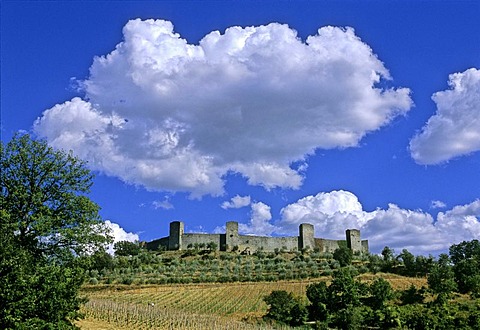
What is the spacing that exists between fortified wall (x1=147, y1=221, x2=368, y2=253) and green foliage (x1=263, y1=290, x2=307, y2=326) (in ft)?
157

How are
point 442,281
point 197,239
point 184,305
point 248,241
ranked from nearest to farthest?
1. point 184,305
2. point 442,281
3. point 197,239
4. point 248,241

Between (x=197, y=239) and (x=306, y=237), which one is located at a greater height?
(x=306, y=237)

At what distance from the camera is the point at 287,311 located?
3447 centimetres

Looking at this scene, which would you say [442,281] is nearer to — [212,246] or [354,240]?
[212,246]

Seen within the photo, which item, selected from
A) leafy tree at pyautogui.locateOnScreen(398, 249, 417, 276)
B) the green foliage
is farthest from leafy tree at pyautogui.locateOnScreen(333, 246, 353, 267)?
the green foliage

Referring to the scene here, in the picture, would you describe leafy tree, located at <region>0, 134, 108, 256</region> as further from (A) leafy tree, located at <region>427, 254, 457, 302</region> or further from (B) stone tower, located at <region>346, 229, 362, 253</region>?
(B) stone tower, located at <region>346, 229, 362, 253</region>

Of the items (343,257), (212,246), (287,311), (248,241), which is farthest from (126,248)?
(287,311)

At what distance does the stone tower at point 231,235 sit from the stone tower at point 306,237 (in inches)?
452

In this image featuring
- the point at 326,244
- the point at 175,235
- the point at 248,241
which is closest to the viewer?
the point at 175,235

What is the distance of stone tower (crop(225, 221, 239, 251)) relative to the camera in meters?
84.6

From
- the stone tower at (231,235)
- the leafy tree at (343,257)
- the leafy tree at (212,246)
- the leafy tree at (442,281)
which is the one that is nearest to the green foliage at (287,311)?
the leafy tree at (442,281)

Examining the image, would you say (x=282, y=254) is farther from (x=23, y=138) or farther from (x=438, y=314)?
(x=23, y=138)

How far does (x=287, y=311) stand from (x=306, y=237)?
55324mm

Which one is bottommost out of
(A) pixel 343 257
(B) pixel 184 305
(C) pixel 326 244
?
(B) pixel 184 305
